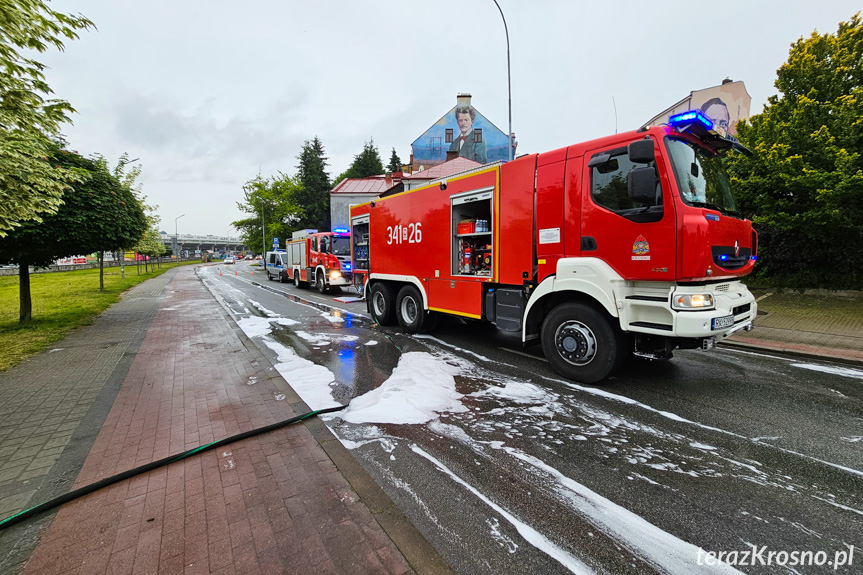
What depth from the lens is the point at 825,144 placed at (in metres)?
9.20

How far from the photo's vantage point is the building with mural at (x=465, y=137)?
41188 mm

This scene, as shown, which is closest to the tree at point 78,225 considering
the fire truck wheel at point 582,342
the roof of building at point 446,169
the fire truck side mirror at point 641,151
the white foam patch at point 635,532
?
the fire truck wheel at point 582,342

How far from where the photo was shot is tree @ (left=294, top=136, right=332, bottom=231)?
49250 mm

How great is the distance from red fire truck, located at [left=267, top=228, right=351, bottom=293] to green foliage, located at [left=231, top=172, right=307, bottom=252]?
22679 mm

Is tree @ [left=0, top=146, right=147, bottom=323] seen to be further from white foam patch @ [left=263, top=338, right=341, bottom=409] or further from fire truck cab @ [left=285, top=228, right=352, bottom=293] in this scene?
fire truck cab @ [left=285, top=228, right=352, bottom=293]

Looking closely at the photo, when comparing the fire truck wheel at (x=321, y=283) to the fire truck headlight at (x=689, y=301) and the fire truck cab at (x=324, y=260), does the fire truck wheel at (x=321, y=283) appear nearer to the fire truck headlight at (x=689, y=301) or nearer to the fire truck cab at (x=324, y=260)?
the fire truck cab at (x=324, y=260)

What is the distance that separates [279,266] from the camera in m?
25.7

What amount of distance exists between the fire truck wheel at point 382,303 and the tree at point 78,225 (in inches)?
A: 247

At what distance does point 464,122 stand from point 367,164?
21.2 m

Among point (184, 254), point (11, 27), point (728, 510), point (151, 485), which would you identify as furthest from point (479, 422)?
point (184, 254)

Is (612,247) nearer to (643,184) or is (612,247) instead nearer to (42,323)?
(643,184)

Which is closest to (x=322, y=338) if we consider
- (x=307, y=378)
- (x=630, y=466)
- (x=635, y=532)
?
(x=307, y=378)

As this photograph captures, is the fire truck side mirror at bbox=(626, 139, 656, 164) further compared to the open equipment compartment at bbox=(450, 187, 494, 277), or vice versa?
the open equipment compartment at bbox=(450, 187, 494, 277)

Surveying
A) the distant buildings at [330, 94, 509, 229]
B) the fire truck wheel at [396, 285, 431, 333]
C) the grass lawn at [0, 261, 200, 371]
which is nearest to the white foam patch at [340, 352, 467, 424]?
the fire truck wheel at [396, 285, 431, 333]
